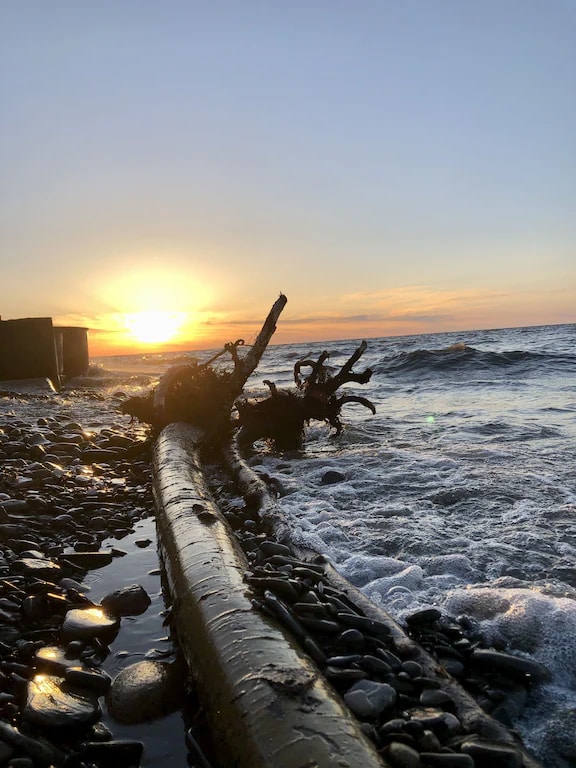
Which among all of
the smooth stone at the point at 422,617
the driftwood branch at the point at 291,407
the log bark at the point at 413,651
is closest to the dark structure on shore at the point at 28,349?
the driftwood branch at the point at 291,407

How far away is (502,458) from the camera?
805cm

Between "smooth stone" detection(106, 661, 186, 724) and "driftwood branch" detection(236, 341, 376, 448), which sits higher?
"driftwood branch" detection(236, 341, 376, 448)

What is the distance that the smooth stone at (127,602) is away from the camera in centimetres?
358

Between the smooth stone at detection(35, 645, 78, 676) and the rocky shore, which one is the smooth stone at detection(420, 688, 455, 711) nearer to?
the rocky shore

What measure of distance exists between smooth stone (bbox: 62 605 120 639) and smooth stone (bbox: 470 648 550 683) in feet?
7.01

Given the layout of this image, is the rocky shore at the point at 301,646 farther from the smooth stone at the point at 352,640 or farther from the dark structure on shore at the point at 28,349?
the dark structure on shore at the point at 28,349

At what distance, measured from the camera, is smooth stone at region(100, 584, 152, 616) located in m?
3.58

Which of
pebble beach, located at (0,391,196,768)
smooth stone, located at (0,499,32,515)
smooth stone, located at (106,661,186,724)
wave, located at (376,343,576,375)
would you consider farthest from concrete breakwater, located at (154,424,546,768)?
wave, located at (376,343,576,375)

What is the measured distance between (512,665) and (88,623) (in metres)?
2.42

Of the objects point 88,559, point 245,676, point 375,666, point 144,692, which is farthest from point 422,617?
point 88,559

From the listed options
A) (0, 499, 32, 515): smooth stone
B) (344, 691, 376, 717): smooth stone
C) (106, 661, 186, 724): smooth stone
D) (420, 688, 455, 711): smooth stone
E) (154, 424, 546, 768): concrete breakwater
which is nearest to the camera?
(154, 424, 546, 768): concrete breakwater

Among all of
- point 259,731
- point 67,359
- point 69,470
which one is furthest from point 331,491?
point 67,359

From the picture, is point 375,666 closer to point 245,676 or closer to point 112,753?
point 245,676

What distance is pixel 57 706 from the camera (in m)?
2.49
